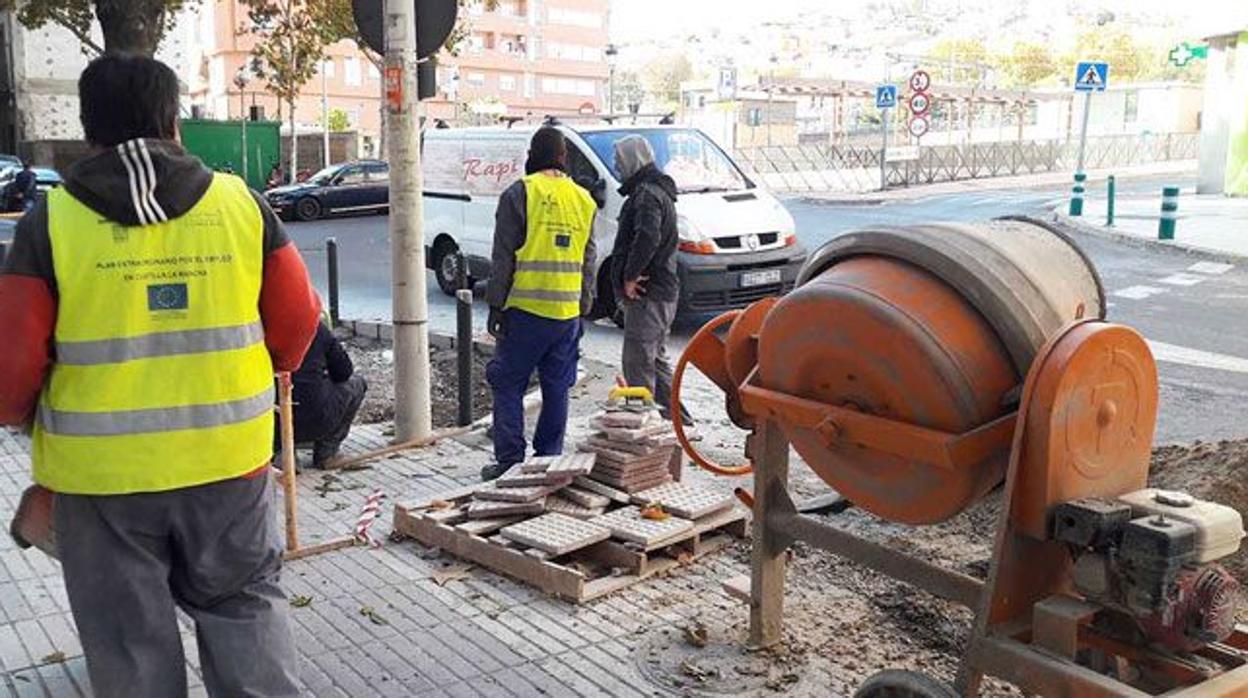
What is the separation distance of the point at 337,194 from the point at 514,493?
24.1 meters

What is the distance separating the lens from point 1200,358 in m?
10.4

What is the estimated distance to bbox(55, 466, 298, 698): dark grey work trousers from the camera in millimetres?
2943

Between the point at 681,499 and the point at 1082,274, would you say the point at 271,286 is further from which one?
the point at 681,499

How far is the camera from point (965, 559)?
211 inches

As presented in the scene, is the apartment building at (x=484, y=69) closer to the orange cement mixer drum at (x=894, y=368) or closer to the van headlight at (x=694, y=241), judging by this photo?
the van headlight at (x=694, y=241)

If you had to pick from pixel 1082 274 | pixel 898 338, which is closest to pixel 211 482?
pixel 898 338

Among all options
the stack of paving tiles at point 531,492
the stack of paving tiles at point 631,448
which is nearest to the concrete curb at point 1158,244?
the stack of paving tiles at point 631,448

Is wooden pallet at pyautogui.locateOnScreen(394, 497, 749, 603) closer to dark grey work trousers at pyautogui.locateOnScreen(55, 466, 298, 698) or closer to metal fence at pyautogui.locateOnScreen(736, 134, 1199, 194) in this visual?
dark grey work trousers at pyautogui.locateOnScreen(55, 466, 298, 698)

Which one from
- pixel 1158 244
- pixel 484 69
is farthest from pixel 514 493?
pixel 484 69

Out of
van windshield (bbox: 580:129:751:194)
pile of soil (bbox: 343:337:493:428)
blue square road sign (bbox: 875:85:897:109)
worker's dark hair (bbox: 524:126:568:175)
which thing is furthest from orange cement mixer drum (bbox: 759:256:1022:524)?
blue square road sign (bbox: 875:85:897:109)

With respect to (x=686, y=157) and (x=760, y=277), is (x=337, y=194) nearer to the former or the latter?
(x=686, y=157)

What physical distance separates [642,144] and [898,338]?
436 cm

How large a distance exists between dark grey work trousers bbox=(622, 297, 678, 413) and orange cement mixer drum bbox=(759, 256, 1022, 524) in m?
3.70

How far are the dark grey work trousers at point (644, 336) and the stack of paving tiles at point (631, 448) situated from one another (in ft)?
5.28
